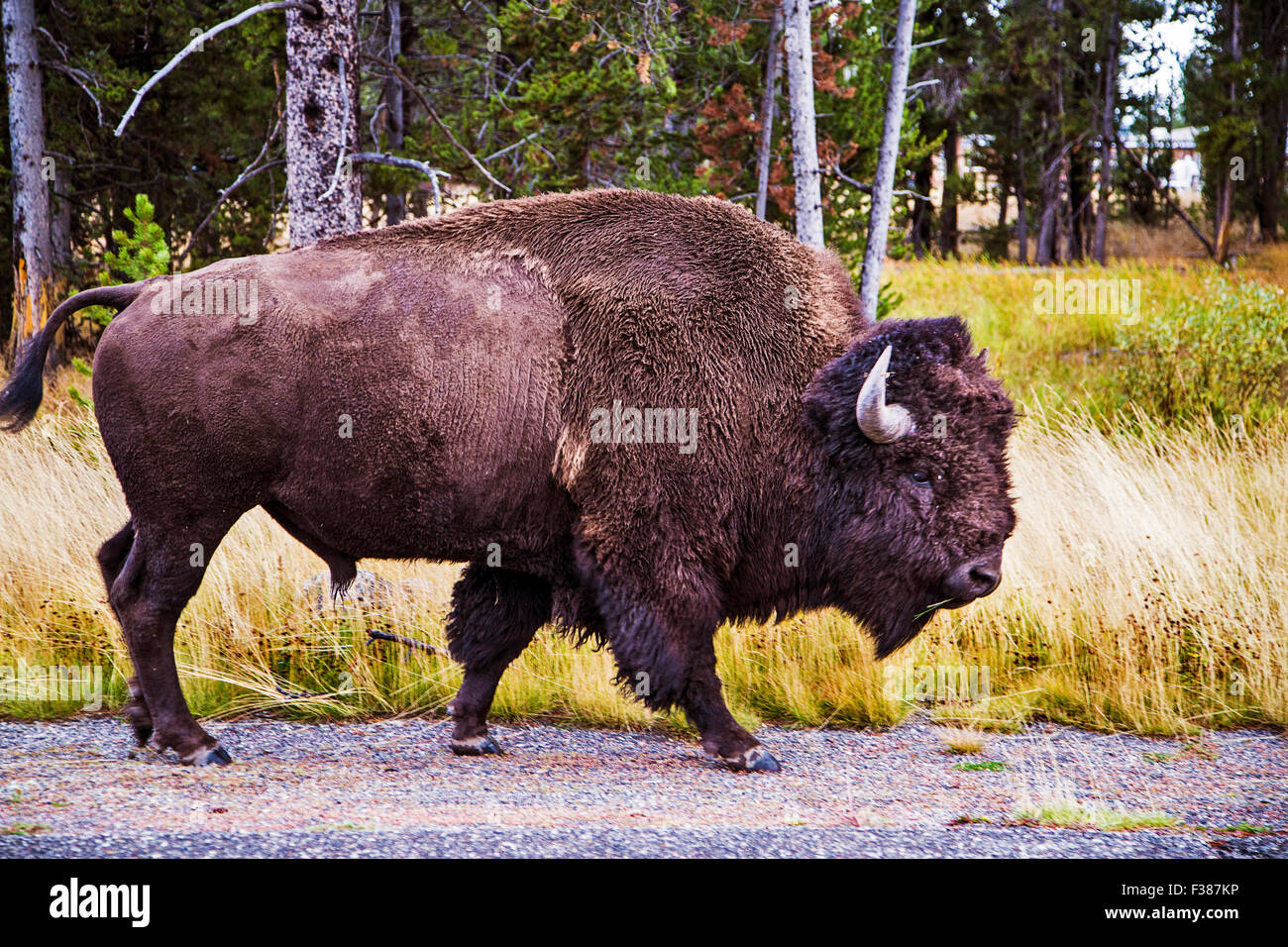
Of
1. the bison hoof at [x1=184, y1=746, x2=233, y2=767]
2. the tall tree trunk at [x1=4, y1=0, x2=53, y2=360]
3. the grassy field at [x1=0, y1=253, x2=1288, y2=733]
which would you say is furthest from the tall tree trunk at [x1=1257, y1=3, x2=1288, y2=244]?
the bison hoof at [x1=184, y1=746, x2=233, y2=767]

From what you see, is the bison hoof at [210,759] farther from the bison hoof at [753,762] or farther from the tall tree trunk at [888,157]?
the tall tree trunk at [888,157]

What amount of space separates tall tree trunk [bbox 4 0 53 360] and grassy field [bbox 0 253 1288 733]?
13.6 feet

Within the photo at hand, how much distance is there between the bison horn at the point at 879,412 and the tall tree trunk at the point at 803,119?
3669mm

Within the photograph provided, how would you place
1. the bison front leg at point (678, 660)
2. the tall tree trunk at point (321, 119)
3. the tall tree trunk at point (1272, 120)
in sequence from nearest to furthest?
the bison front leg at point (678, 660) < the tall tree trunk at point (321, 119) < the tall tree trunk at point (1272, 120)

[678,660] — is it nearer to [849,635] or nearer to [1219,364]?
[849,635]

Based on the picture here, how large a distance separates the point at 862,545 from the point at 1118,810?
1.37 metres

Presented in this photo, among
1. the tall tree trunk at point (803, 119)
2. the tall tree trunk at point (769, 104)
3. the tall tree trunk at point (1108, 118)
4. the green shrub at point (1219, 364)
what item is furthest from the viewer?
the tall tree trunk at point (1108, 118)


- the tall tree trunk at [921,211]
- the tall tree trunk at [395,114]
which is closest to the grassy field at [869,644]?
the tall tree trunk at [395,114]

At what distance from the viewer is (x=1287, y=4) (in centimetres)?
2677

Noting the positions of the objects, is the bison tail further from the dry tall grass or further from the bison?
the dry tall grass

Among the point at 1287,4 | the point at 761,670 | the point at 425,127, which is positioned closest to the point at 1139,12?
the point at 1287,4

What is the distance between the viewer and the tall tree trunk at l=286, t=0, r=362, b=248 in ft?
22.0

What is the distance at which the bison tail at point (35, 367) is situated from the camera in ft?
15.9

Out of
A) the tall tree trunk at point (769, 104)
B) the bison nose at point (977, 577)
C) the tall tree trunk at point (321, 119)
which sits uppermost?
the tall tree trunk at point (769, 104)
